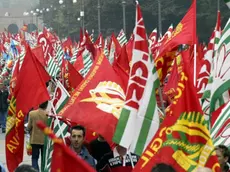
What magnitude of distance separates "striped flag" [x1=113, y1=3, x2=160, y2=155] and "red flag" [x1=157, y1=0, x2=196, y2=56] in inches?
58.8

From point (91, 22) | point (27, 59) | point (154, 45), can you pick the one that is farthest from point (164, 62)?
point (91, 22)

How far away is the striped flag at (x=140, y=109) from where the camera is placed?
8.40 meters

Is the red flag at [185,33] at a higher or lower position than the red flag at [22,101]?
higher

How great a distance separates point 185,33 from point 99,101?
151cm

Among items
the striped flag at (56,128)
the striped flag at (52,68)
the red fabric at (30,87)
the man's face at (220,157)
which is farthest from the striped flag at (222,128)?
the striped flag at (52,68)

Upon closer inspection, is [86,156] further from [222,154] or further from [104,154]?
[222,154]

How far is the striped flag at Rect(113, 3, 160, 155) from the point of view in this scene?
840 cm

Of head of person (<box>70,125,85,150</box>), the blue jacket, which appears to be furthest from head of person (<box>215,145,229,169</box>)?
head of person (<box>70,125,85,150</box>)

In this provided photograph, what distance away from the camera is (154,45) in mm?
23766

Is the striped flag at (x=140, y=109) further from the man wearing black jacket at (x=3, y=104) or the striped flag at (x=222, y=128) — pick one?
the man wearing black jacket at (x=3, y=104)

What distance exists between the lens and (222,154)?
324 inches

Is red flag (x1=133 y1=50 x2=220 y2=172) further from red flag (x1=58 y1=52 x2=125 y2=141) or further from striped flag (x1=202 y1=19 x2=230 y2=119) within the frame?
striped flag (x1=202 y1=19 x2=230 y2=119)

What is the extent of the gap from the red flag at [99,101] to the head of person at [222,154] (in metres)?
1.24

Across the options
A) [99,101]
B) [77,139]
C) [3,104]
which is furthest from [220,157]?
[3,104]
